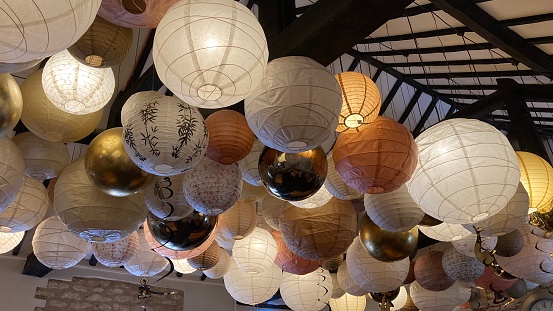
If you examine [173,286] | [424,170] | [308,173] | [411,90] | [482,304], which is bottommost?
[173,286]

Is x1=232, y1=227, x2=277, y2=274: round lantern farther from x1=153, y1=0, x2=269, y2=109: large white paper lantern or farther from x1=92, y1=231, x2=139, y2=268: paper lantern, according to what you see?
x1=153, y1=0, x2=269, y2=109: large white paper lantern

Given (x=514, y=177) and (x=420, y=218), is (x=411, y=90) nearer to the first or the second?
(x=420, y=218)

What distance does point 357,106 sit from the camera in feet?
6.04

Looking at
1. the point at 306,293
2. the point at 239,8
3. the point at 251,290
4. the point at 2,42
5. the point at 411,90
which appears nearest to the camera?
the point at 2,42

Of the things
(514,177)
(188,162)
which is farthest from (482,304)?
(188,162)

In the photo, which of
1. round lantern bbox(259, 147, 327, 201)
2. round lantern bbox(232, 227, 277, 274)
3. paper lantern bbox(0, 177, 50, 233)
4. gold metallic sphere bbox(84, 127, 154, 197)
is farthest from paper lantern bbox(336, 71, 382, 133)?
paper lantern bbox(0, 177, 50, 233)

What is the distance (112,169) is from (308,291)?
1783 millimetres

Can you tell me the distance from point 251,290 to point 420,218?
1.24 meters

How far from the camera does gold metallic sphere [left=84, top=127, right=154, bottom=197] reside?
1779 millimetres

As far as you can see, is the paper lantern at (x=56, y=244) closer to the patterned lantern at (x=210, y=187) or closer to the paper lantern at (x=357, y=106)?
the patterned lantern at (x=210, y=187)

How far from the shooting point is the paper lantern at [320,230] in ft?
7.40

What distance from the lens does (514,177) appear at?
157 cm

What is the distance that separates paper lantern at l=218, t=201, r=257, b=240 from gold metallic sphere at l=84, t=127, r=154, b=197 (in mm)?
768

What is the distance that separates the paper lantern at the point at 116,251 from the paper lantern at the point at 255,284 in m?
0.71
